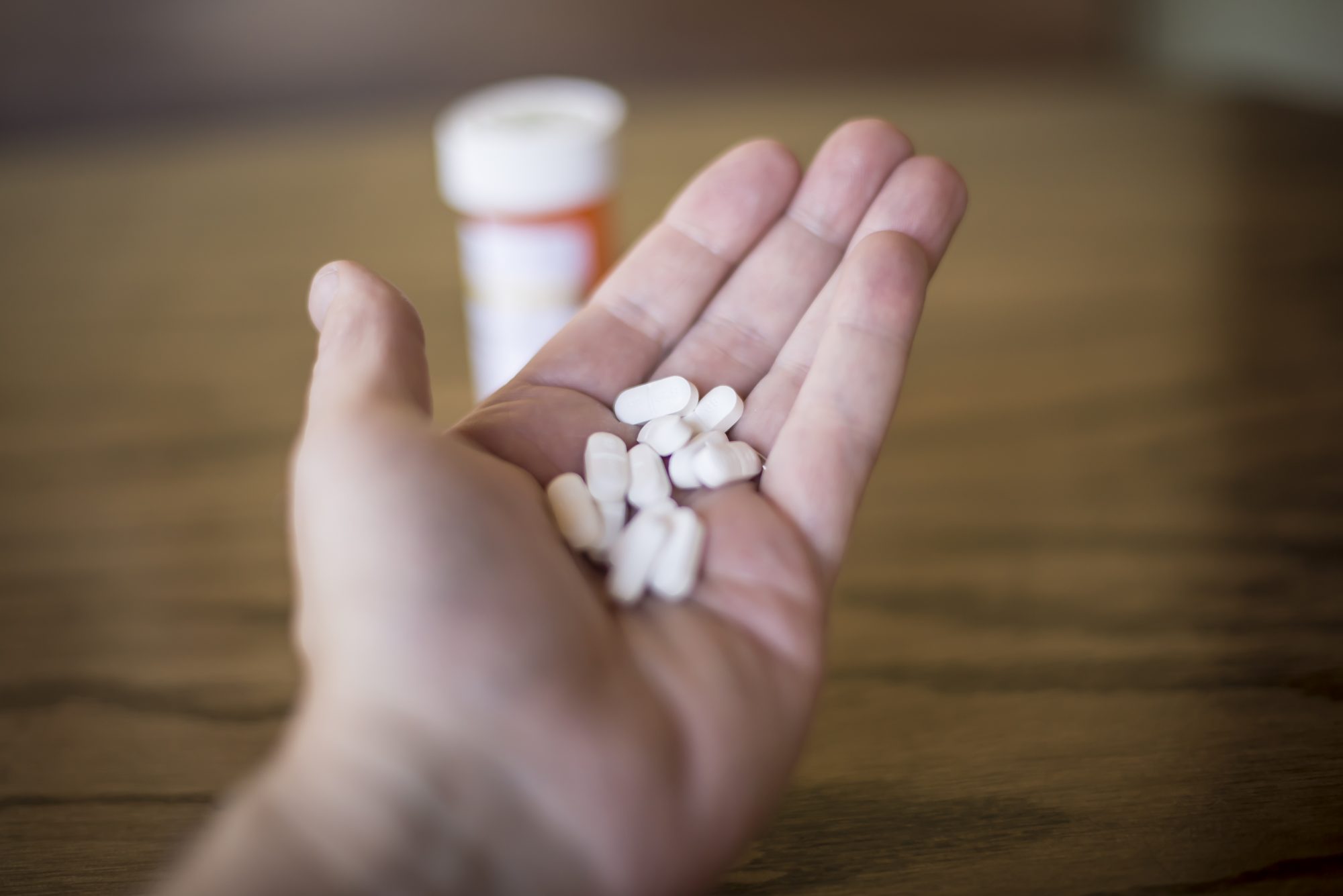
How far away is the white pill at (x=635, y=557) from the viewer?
2.60 ft

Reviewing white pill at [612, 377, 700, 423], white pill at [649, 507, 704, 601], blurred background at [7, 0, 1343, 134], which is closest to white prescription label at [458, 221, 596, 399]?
white pill at [612, 377, 700, 423]

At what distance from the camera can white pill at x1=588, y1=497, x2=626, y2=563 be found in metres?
0.84

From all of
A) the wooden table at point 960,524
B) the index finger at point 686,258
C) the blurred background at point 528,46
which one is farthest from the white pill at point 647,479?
the blurred background at point 528,46

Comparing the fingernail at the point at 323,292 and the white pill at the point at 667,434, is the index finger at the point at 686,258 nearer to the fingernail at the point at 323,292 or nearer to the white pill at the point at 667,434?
the white pill at the point at 667,434

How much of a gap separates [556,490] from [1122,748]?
55cm

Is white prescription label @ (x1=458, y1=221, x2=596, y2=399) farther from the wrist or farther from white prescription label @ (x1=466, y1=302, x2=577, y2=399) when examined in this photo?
the wrist

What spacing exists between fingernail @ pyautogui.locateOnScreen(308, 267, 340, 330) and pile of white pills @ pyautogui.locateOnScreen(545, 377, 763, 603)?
23cm

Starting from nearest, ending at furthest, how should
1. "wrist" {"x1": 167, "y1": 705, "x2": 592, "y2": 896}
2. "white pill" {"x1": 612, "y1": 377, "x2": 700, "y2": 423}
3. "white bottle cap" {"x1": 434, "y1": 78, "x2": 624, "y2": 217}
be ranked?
"wrist" {"x1": 167, "y1": 705, "x2": 592, "y2": 896} < "white pill" {"x1": 612, "y1": 377, "x2": 700, "y2": 423} < "white bottle cap" {"x1": 434, "y1": 78, "x2": 624, "y2": 217}

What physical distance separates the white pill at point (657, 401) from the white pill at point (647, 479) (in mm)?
55

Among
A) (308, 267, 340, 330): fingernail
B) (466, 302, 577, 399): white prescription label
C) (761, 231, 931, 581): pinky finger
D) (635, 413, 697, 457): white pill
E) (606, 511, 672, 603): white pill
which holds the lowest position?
(466, 302, 577, 399): white prescription label

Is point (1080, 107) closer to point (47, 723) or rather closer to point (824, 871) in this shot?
point (824, 871)

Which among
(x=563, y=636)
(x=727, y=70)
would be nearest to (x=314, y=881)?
(x=563, y=636)

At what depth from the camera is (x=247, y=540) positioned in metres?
1.31

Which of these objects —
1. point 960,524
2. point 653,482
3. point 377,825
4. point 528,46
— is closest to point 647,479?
point 653,482
